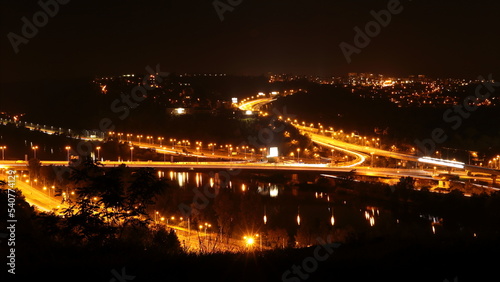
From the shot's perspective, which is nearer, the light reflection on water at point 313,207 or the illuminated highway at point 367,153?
the light reflection on water at point 313,207

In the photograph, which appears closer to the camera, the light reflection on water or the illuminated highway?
the light reflection on water

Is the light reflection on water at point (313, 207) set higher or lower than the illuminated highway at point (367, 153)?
lower

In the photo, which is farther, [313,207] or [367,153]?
[367,153]

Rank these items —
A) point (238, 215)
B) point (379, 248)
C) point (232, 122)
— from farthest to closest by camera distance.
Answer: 1. point (232, 122)
2. point (238, 215)
3. point (379, 248)

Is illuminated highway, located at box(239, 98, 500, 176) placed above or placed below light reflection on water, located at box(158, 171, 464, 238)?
above

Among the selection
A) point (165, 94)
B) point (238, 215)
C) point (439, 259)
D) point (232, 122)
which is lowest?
point (238, 215)

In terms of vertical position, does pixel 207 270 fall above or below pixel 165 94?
below

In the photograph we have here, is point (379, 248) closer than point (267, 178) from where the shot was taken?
Yes

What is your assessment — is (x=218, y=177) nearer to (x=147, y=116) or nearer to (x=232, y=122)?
(x=232, y=122)

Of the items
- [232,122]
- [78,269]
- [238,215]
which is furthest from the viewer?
[232,122]

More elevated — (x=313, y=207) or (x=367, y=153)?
(x=367, y=153)

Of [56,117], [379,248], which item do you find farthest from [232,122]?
[379,248]
